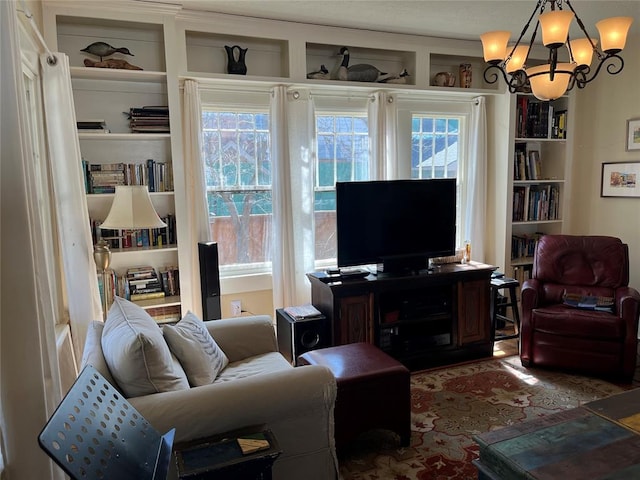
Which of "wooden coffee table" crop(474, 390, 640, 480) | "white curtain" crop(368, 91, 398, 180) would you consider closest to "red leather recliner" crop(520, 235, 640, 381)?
"wooden coffee table" crop(474, 390, 640, 480)

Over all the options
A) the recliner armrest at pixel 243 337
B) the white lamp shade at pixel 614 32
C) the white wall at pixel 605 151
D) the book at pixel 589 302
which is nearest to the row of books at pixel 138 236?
the recliner armrest at pixel 243 337

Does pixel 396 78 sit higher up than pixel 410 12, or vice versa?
pixel 410 12

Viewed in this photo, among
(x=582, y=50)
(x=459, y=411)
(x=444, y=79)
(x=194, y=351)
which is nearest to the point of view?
(x=194, y=351)

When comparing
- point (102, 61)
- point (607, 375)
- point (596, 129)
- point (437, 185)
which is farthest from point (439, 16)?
point (607, 375)

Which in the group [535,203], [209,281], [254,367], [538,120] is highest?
[538,120]

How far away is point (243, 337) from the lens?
2742 mm

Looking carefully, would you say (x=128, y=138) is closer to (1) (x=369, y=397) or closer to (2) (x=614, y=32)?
(1) (x=369, y=397)

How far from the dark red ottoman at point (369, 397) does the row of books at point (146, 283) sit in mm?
1508

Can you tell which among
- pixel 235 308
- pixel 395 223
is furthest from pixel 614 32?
pixel 235 308

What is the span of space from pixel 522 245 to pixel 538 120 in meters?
1.28

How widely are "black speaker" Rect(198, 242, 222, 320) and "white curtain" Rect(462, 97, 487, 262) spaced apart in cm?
259

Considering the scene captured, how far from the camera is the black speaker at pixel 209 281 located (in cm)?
334

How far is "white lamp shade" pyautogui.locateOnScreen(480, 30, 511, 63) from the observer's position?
2.34 metres

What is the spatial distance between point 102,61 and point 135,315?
1995 millimetres
